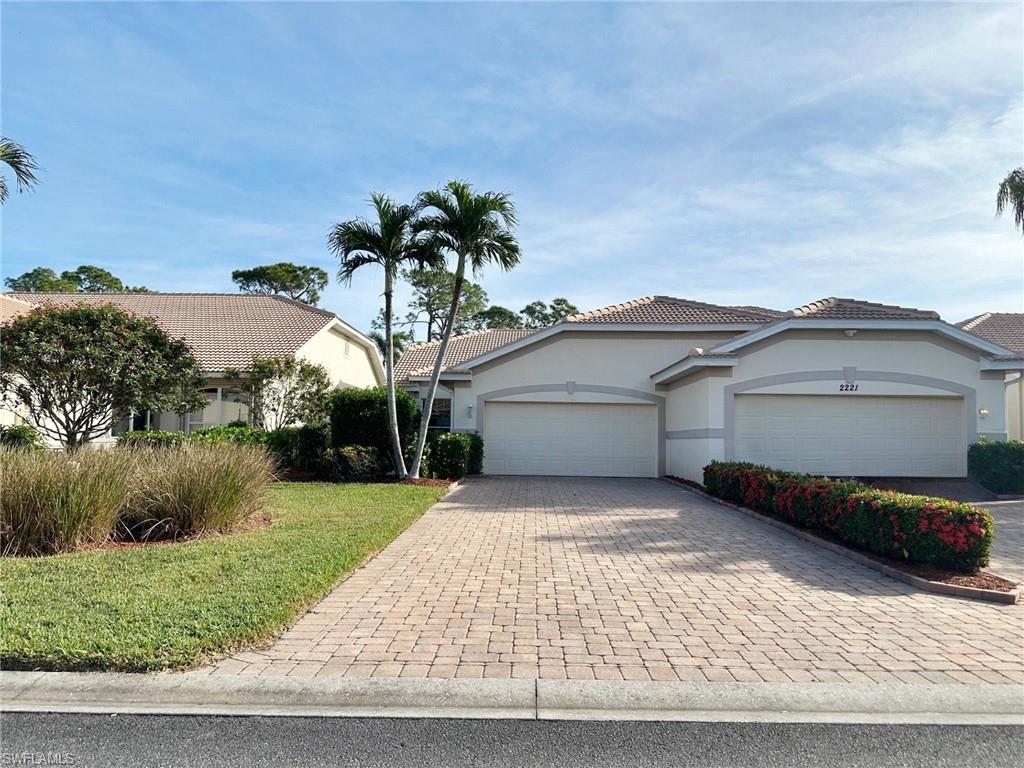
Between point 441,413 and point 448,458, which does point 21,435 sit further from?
point 441,413

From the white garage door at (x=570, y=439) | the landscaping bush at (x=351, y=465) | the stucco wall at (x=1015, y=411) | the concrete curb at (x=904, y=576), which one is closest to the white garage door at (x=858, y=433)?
the white garage door at (x=570, y=439)

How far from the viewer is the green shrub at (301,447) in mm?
16078

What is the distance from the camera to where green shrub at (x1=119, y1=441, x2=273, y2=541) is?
8305mm

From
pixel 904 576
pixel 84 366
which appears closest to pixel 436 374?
pixel 84 366

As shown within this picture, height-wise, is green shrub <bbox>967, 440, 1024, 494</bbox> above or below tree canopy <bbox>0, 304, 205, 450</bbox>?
below

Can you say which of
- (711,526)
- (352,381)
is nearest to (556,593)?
(711,526)

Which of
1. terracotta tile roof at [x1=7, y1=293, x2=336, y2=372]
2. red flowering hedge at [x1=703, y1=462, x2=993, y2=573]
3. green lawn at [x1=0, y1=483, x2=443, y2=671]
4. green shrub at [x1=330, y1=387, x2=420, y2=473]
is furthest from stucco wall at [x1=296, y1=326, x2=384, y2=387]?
red flowering hedge at [x1=703, y1=462, x2=993, y2=573]

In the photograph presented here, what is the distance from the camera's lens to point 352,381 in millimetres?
27016

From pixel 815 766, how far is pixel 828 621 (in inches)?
94.2

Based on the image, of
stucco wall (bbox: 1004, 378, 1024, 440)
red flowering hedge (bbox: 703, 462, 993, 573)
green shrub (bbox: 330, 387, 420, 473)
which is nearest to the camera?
red flowering hedge (bbox: 703, 462, 993, 573)

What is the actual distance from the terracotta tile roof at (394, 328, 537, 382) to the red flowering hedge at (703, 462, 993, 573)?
15.8 meters

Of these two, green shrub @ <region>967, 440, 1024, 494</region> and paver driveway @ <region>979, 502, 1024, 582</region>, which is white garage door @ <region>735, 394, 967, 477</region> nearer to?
green shrub @ <region>967, 440, 1024, 494</region>

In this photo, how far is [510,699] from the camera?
4004 mm

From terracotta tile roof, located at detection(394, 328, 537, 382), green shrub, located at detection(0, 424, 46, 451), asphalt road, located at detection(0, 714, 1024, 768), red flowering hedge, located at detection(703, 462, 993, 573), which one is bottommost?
asphalt road, located at detection(0, 714, 1024, 768)
